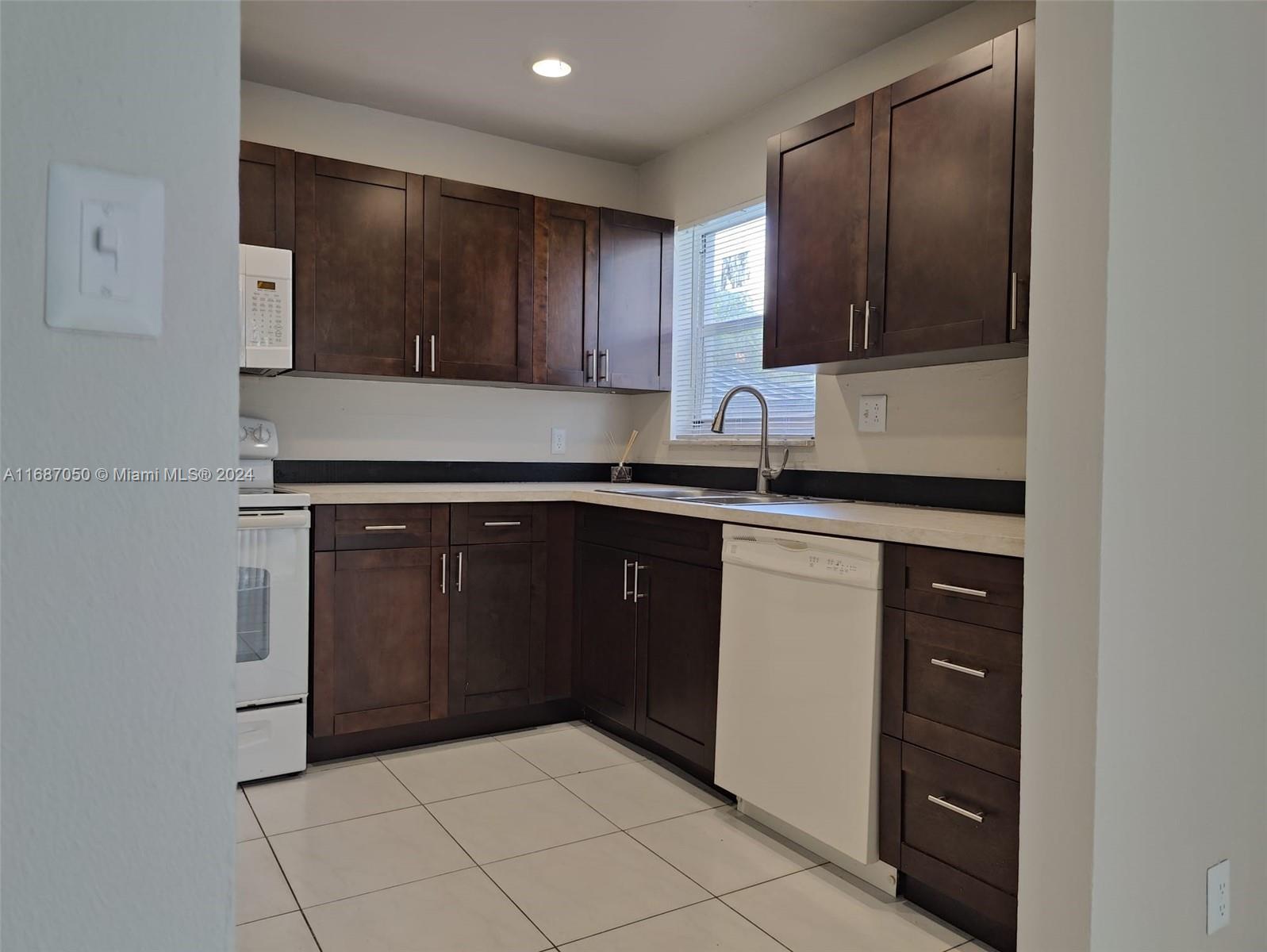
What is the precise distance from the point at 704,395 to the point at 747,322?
42 centimetres

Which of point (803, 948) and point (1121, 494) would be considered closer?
point (1121, 494)

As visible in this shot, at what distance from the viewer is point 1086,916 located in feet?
4.68

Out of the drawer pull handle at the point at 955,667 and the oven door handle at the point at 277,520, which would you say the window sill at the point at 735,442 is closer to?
the drawer pull handle at the point at 955,667

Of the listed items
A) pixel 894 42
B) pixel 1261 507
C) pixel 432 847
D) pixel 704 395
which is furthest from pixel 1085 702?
pixel 704 395

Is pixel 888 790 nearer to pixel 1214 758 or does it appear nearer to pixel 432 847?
pixel 1214 758

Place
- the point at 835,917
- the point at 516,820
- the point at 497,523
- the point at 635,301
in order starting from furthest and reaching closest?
the point at 635,301 → the point at 497,523 → the point at 516,820 → the point at 835,917

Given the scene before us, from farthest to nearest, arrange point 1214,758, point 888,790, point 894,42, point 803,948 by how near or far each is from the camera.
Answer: point 894,42 < point 888,790 < point 803,948 < point 1214,758

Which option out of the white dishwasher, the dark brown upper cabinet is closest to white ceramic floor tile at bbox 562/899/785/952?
the white dishwasher

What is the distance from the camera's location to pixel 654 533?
2951mm

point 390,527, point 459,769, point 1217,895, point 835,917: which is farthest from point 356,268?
point 1217,895

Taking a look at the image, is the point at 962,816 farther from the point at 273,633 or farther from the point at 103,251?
the point at 273,633

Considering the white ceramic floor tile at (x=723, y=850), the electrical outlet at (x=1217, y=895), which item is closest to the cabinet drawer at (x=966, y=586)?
the electrical outlet at (x=1217, y=895)

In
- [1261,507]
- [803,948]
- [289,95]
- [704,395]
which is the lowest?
[803,948]

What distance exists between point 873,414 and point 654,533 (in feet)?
2.78
